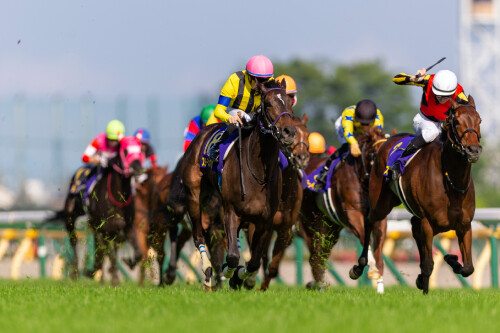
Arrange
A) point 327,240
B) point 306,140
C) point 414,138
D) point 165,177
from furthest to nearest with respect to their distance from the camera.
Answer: point 165,177, point 327,240, point 414,138, point 306,140

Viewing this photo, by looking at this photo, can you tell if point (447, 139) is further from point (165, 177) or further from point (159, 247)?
point (165, 177)

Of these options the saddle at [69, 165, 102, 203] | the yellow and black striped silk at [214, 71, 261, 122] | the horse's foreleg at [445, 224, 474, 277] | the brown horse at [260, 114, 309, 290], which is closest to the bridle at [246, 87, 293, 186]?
the brown horse at [260, 114, 309, 290]

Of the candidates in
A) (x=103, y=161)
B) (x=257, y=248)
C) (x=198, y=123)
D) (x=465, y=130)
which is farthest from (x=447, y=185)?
(x=103, y=161)

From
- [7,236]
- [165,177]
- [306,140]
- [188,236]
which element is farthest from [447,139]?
[7,236]

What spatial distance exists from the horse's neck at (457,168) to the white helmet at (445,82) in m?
0.61

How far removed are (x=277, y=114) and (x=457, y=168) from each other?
1741 millimetres

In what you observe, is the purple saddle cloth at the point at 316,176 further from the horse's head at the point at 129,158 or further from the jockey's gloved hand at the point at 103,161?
the jockey's gloved hand at the point at 103,161

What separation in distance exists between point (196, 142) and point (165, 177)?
4.17 meters

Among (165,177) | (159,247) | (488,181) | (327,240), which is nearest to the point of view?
(327,240)

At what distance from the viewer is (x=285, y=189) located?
9.48 m

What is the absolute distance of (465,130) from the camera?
8.05 m

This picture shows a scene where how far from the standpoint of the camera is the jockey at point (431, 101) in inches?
348

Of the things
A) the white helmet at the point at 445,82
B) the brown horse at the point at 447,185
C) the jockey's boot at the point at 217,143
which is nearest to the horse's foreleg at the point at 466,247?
the brown horse at the point at 447,185

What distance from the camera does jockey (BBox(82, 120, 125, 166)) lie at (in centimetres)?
1366
